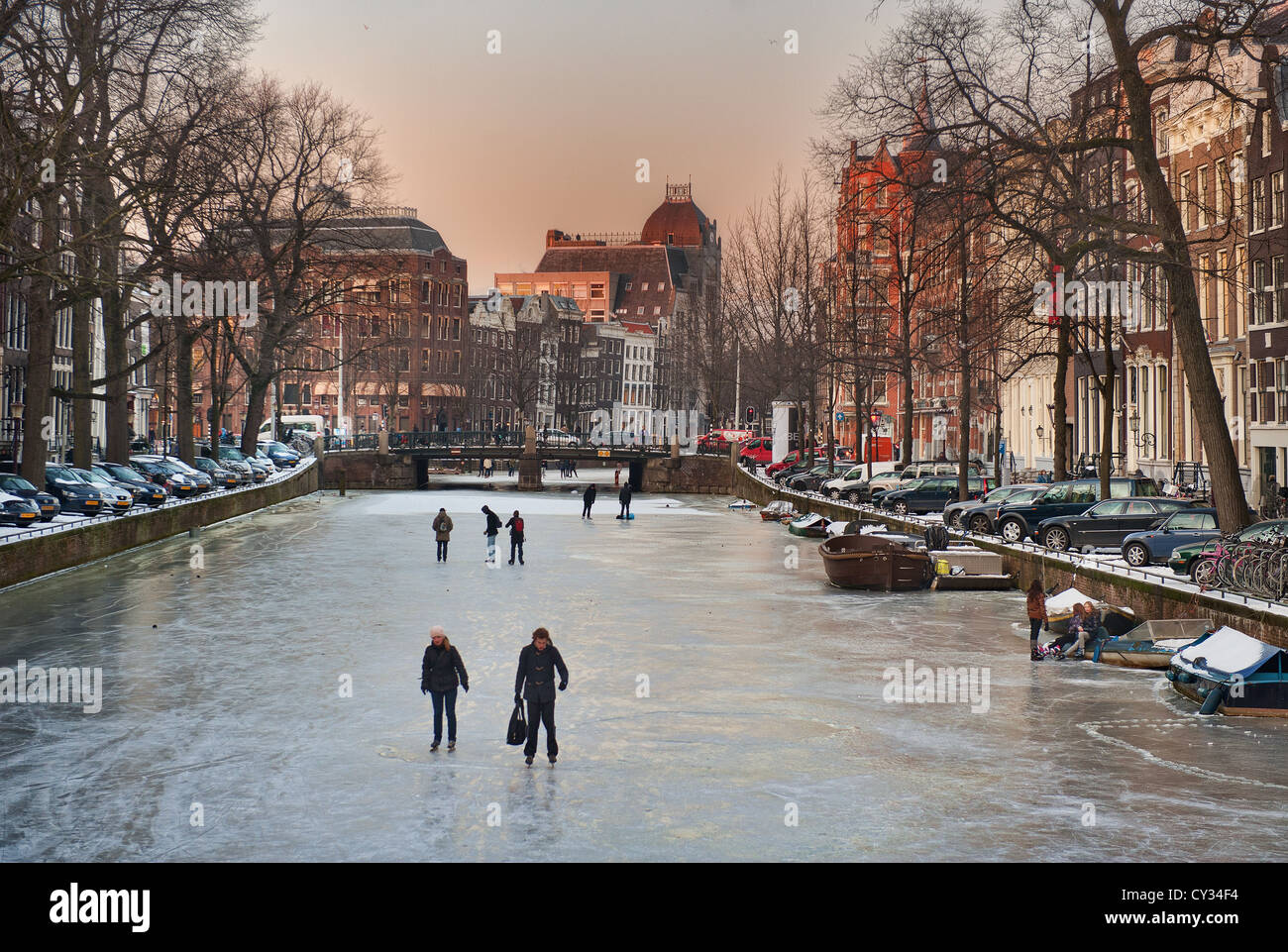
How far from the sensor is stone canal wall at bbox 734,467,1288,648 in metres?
23.8

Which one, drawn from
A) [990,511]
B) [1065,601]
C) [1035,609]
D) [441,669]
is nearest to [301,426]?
[990,511]

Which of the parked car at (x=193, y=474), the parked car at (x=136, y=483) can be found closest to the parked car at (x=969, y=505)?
the parked car at (x=136, y=483)

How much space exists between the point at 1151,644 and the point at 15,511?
29669 millimetres

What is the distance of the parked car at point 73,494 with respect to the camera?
158 ft

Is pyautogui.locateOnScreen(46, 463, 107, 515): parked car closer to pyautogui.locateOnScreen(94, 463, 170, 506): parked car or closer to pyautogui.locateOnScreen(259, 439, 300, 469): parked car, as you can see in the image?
pyautogui.locateOnScreen(94, 463, 170, 506): parked car

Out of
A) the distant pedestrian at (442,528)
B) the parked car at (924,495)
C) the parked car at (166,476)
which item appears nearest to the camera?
the distant pedestrian at (442,528)

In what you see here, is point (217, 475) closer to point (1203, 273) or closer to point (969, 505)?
point (969, 505)

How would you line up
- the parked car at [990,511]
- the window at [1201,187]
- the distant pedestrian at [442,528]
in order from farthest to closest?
the window at [1201,187]
the distant pedestrian at [442,528]
the parked car at [990,511]

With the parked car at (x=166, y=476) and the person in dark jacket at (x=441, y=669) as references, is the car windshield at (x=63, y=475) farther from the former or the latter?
the person in dark jacket at (x=441, y=669)

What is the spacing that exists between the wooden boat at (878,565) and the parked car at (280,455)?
189 ft
